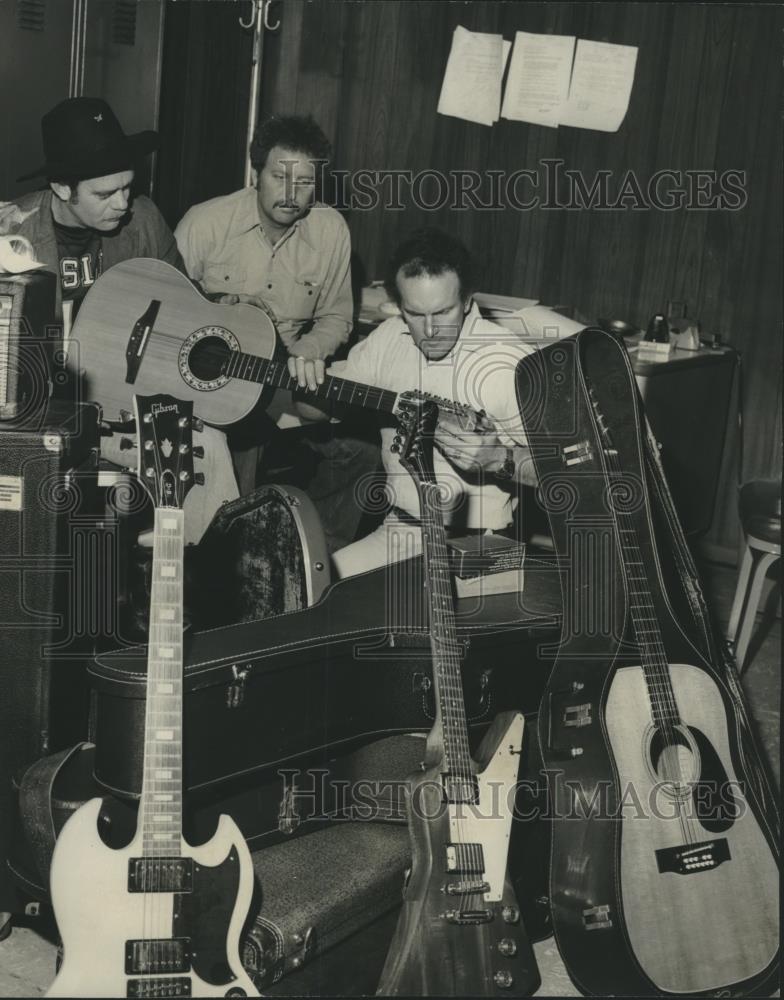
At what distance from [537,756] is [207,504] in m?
1.34

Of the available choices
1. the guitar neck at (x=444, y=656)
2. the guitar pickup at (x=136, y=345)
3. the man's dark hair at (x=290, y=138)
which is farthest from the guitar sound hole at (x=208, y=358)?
the guitar neck at (x=444, y=656)

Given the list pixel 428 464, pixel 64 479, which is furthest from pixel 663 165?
pixel 64 479

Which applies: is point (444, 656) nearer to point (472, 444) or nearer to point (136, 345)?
point (472, 444)

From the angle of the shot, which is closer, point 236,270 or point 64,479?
point 64,479

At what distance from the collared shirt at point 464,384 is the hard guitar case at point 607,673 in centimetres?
65

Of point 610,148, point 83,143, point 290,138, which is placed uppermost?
point 610,148

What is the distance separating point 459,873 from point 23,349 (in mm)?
1322

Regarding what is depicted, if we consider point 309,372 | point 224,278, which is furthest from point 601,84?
point 309,372

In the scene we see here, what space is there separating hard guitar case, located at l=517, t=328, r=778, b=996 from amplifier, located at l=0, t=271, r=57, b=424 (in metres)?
1.02

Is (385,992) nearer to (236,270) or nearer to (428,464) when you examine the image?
(428,464)

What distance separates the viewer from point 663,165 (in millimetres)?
4438

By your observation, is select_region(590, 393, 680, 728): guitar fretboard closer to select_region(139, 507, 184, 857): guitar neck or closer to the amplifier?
select_region(139, 507, 184, 857): guitar neck

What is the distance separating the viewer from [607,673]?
231 cm

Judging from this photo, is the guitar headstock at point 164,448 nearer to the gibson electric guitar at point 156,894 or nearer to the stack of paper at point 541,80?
the gibson electric guitar at point 156,894
